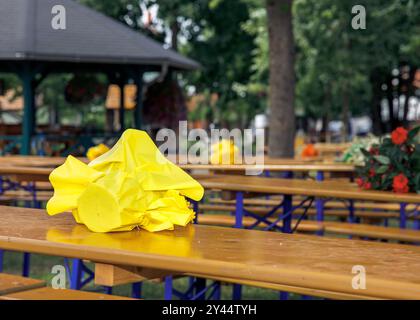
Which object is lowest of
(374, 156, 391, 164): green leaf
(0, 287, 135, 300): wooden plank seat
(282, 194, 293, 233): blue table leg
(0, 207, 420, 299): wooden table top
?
(0, 287, 135, 300): wooden plank seat

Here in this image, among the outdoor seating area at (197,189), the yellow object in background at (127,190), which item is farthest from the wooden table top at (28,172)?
the yellow object in background at (127,190)

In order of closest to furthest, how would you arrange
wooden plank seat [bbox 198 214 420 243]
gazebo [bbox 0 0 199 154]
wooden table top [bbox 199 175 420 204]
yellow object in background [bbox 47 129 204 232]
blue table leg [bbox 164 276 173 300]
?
yellow object in background [bbox 47 129 204 232]
wooden table top [bbox 199 175 420 204]
blue table leg [bbox 164 276 173 300]
wooden plank seat [bbox 198 214 420 243]
gazebo [bbox 0 0 199 154]

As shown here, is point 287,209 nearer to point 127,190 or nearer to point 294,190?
point 294,190

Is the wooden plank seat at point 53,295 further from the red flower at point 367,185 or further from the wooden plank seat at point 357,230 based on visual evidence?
the wooden plank seat at point 357,230

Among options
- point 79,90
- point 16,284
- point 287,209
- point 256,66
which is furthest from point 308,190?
point 256,66

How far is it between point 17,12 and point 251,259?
1477 centimetres

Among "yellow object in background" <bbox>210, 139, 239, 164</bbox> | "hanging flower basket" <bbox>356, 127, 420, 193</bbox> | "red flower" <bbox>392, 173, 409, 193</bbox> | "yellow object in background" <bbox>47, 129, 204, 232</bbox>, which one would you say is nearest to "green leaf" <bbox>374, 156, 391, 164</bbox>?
"hanging flower basket" <bbox>356, 127, 420, 193</bbox>

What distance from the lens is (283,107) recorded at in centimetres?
1374

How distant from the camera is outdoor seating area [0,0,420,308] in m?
3.07

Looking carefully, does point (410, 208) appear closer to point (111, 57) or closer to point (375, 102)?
point (111, 57)

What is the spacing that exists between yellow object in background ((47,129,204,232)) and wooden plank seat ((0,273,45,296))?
422mm

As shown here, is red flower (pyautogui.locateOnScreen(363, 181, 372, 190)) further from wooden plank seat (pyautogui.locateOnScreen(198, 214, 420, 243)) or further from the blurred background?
the blurred background
